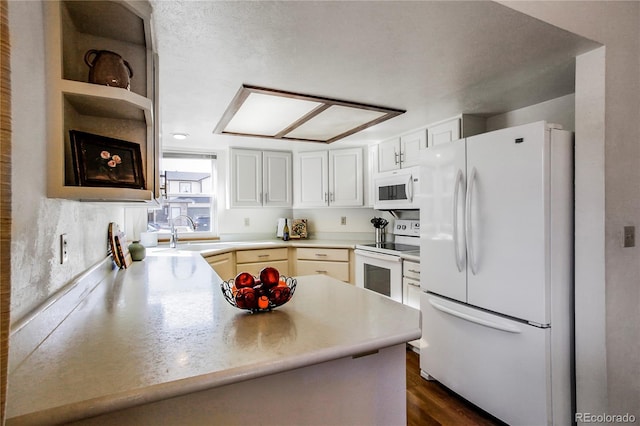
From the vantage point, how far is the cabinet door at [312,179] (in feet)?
12.7

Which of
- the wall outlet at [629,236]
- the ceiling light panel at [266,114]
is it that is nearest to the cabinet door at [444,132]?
the ceiling light panel at [266,114]

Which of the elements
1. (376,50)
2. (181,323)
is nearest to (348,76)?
(376,50)

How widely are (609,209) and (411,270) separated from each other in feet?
4.66

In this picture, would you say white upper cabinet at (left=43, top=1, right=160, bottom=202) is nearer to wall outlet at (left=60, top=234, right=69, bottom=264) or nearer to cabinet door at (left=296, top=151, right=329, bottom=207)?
wall outlet at (left=60, top=234, right=69, bottom=264)

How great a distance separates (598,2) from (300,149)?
2.89 meters

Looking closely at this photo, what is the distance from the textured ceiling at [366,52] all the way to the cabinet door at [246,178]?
1405 millimetres

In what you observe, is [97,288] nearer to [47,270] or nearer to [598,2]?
[47,270]

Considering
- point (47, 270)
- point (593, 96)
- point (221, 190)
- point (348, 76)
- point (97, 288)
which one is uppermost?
point (348, 76)

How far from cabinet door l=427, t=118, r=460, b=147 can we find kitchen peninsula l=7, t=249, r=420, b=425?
1.96 meters

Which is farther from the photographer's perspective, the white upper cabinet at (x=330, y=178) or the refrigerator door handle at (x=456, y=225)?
the white upper cabinet at (x=330, y=178)

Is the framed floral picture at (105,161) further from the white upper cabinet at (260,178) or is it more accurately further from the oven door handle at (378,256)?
the white upper cabinet at (260,178)

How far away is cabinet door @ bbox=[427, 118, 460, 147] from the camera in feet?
8.61

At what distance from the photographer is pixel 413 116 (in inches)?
104

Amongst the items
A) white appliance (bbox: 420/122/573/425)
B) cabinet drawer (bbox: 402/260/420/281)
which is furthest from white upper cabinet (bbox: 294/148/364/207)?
white appliance (bbox: 420/122/573/425)
